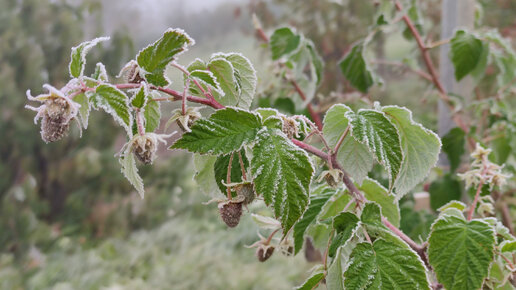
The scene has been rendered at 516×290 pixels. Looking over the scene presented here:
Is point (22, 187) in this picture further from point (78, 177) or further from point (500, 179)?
point (500, 179)

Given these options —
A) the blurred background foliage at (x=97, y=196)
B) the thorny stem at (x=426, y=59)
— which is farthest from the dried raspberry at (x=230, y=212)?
the blurred background foliage at (x=97, y=196)

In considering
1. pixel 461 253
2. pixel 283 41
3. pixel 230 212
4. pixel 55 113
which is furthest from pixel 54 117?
pixel 283 41

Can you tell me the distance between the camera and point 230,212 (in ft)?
0.83

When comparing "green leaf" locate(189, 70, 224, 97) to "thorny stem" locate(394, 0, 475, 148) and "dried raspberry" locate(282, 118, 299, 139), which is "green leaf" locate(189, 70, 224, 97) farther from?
"thorny stem" locate(394, 0, 475, 148)

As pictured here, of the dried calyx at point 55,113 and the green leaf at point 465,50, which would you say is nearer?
the dried calyx at point 55,113

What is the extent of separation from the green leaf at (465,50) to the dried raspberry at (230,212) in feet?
1.35

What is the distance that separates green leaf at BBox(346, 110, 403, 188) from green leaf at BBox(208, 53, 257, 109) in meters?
0.07

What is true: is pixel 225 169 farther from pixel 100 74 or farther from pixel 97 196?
pixel 97 196

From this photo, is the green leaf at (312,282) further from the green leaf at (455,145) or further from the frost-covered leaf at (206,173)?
the green leaf at (455,145)

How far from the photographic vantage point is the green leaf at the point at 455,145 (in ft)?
Answer: 2.00

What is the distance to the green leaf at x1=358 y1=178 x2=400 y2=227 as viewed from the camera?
1.10 feet

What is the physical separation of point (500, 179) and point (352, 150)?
0.15 m

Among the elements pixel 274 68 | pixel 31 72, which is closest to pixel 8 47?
pixel 31 72

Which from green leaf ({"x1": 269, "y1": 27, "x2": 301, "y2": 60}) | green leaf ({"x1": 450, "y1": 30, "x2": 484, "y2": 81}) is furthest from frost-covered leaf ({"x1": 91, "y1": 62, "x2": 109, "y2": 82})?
green leaf ({"x1": 450, "y1": 30, "x2": 484, "y2": 81})
